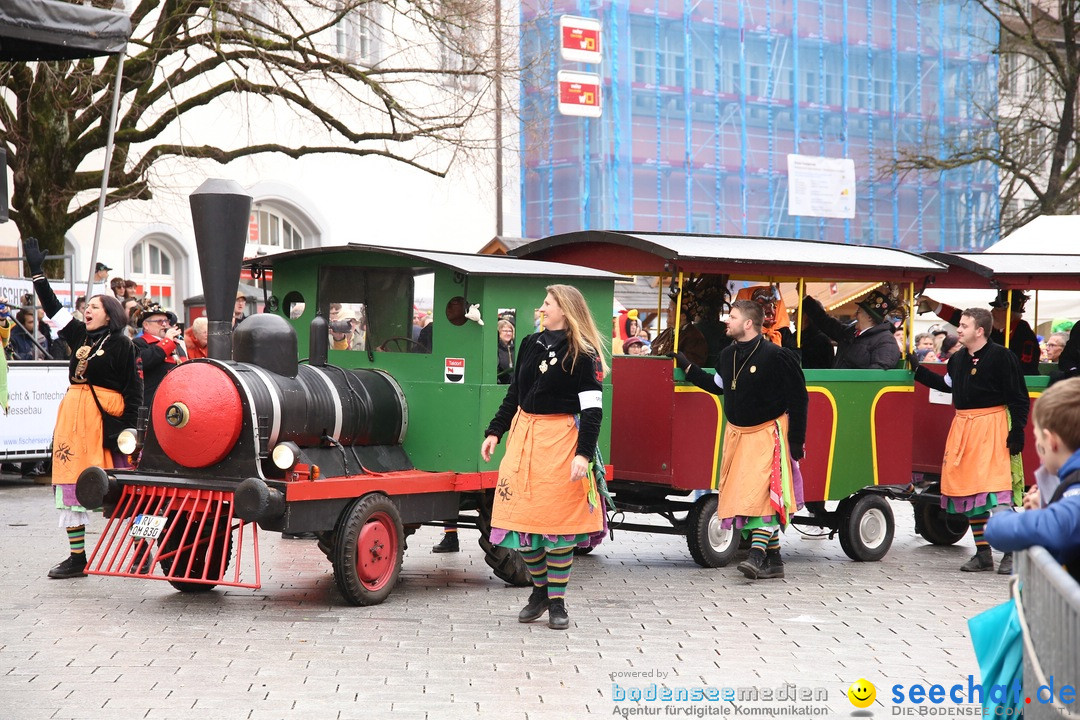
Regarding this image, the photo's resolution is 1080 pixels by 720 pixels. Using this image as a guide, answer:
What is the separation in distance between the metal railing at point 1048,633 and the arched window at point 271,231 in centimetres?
2205

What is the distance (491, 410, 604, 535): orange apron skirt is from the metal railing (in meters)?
3.71

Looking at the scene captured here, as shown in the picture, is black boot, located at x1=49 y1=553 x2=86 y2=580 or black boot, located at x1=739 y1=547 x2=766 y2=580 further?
black boot, located at x1=739 y1=547 x2=766 y2=580

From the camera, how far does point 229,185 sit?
9367 millimetres

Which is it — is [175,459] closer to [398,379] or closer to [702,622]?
[398,379]

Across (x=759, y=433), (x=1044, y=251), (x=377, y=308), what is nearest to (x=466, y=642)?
(x=377, y=308)

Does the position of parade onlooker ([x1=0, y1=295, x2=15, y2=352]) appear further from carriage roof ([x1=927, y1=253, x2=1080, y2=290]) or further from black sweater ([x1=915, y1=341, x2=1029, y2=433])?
black sweater ([x1=915, y1=341, x2=1029, y2=433])

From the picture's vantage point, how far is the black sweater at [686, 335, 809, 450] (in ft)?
30.6

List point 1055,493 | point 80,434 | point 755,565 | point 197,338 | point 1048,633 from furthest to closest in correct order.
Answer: point 197,338 < point 755,565 < point 80,434 < point 1055,493 < point 1048,633

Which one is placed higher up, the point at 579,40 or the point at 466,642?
the point at 579,40

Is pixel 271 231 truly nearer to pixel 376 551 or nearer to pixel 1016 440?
pixel 1016 440

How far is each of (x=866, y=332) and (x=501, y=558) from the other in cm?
363

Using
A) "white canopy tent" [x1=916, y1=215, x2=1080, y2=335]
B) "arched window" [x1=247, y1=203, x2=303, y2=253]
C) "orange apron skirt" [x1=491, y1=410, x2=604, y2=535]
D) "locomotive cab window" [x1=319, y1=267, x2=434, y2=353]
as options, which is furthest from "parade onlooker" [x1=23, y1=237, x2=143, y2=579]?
"arched window" [x1=247, y1=203, x2=303, y2=253]

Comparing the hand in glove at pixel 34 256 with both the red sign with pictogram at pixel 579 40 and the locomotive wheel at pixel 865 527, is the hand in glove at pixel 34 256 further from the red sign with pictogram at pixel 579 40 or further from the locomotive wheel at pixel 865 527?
the red sign with pictogram at pixel 579 40

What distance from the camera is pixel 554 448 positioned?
7590mm
